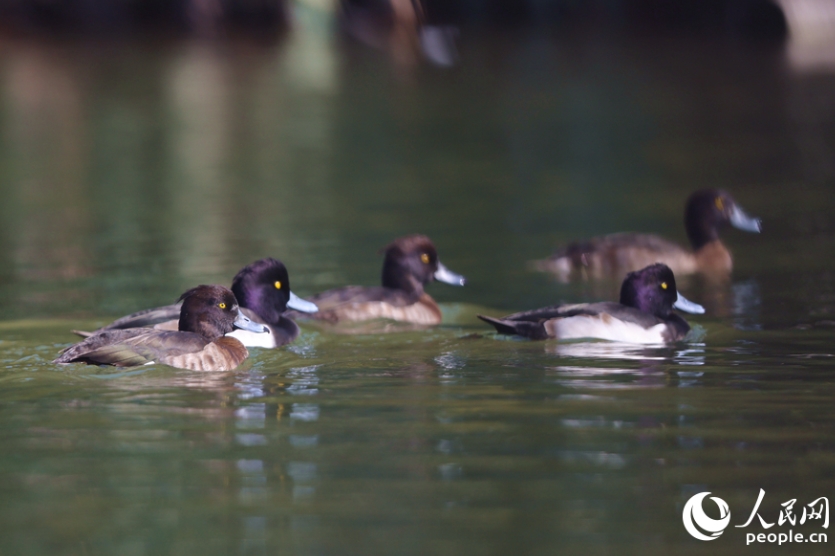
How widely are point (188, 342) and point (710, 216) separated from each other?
6449mm

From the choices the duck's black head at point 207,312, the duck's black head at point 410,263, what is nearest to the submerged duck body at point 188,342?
the duck's black head at point 207,312

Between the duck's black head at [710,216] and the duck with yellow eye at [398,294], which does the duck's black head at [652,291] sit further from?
the duck's black head at [710,216]

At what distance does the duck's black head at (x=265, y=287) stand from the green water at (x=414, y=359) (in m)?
0.34

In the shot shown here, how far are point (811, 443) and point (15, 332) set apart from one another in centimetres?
559

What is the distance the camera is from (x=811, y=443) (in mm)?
7016

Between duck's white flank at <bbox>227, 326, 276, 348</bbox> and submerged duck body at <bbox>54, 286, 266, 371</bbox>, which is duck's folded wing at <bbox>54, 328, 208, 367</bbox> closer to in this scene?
submerged duck body at <bbox>54, 286, 266, 371</bbox>

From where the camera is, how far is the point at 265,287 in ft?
32.4

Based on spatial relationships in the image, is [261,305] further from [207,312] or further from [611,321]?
[611,321]

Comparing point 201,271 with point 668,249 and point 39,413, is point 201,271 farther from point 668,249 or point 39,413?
point 39,413

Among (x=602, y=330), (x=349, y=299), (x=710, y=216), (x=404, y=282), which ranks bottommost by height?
(x=602, y=330)

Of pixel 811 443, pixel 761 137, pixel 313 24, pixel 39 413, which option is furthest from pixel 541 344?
pixel 761 137

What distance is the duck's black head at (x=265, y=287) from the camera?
9844 millimetres

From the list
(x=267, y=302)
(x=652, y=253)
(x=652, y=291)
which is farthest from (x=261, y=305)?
(x=652, y=253)

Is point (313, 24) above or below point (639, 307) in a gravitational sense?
above
